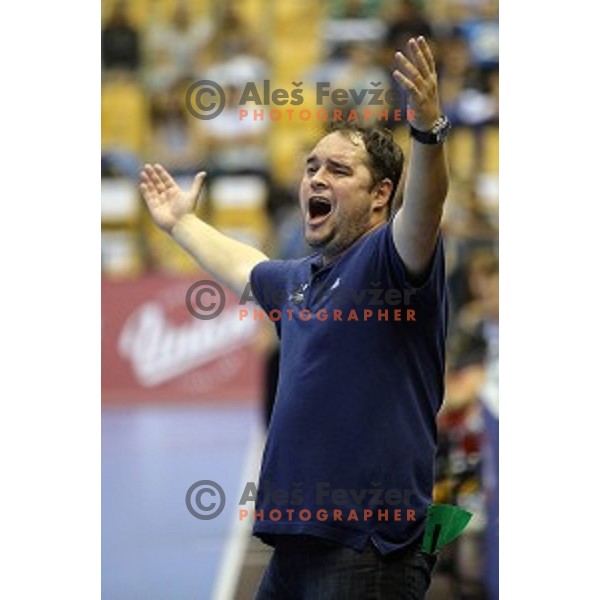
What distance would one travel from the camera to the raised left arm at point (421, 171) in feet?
6.92

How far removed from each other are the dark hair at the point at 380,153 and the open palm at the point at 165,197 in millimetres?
436

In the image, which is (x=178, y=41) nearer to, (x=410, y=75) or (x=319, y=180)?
(x=319, y=180)

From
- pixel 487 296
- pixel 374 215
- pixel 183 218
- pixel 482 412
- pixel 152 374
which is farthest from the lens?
pixel 152 374

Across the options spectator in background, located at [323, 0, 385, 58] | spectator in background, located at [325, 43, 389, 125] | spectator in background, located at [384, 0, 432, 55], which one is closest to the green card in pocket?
spectator in background, located at [325, 43, 389, 125]

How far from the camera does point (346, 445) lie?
2270 mm

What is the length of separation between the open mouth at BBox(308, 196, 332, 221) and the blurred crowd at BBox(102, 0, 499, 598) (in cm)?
158

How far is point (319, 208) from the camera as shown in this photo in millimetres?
2385

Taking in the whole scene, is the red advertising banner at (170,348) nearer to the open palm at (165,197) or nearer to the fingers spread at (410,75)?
the open palm at (165,197)

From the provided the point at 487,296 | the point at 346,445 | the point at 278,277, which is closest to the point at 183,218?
the point at 278,277

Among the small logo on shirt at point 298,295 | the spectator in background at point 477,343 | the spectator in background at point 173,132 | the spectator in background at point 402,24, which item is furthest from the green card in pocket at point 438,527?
the spectator in background at point 402,24

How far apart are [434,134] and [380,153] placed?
306 mm
